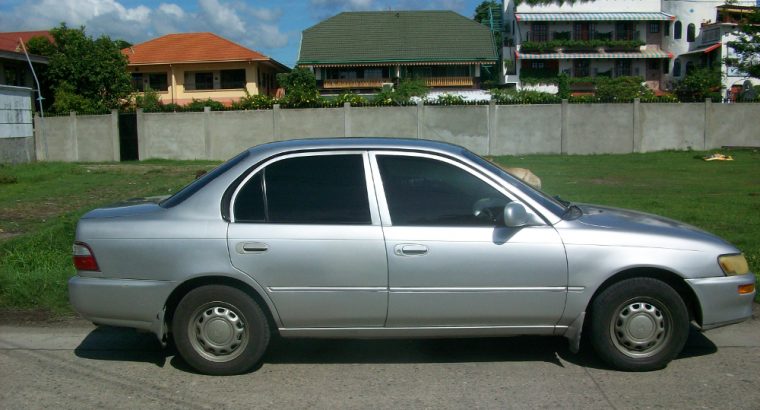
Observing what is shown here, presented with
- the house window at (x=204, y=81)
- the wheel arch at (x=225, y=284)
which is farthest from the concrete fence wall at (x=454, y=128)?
the wheel arch at (x=225, y=284)

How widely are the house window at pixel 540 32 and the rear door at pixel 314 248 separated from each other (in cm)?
5521

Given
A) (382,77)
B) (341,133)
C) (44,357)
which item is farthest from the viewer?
(382,77)

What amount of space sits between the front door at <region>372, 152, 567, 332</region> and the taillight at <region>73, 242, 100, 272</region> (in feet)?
6.75

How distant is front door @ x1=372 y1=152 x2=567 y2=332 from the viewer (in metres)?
A: 4.82

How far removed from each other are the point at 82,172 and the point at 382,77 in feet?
106

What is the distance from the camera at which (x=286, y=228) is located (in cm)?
490

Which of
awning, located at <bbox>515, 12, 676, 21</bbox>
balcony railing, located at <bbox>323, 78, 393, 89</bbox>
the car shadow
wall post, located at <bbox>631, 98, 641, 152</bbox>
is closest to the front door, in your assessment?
the car shadow

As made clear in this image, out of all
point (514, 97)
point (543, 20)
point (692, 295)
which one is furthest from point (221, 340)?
point (543, 20)

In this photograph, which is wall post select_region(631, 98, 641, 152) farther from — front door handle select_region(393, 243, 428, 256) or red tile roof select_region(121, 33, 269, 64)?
front door handle select_region(393, 243, 428, 256)

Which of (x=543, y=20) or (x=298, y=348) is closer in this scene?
(x=298, y=348)

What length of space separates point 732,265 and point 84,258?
4.56m

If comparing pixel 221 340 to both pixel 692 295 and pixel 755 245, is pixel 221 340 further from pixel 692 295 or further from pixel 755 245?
pixel 755 245

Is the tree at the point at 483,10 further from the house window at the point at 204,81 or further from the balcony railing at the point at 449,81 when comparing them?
the house window at the point at 204,81

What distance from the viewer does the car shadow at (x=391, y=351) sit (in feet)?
17.7
